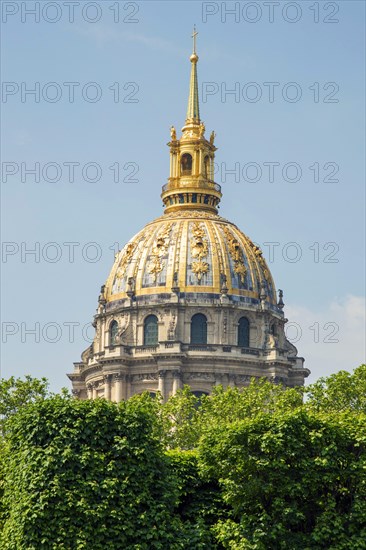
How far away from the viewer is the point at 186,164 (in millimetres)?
170250

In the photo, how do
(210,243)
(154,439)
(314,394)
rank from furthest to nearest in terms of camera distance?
(210,243)
(314,394)
(154,439)

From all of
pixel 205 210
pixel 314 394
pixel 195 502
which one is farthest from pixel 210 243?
pixel 195 502

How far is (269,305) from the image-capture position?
6363 inches

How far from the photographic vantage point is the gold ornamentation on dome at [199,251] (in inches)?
6270

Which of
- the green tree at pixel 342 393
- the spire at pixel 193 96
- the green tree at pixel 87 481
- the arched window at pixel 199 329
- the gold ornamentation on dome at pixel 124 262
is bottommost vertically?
the green tree at pixel 87 481

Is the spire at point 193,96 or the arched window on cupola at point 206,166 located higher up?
the spire at point 193,96

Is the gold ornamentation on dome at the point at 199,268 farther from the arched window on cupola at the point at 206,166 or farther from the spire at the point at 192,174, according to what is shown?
the arched window on cupola at the point at 206,166

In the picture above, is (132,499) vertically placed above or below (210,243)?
below

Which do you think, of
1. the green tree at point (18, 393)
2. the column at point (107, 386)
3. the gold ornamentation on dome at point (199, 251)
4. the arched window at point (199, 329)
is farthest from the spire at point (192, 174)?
the green tree at point (18, 393)

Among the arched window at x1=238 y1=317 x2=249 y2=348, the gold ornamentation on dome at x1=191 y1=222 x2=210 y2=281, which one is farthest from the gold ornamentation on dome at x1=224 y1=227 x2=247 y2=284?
the arched window at x1=238 y1=317 x2=249 y2=348

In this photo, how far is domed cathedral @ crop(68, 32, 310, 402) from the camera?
153125mm

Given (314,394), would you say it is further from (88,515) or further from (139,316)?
(139,316)

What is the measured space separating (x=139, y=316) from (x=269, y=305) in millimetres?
14804

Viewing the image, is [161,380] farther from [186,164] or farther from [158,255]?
[186,164]
